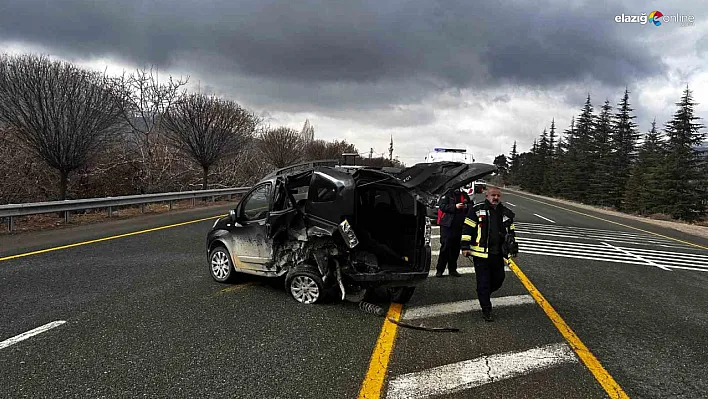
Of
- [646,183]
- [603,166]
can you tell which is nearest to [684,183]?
[646,183]

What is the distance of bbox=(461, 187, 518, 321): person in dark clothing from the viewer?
5.23 m

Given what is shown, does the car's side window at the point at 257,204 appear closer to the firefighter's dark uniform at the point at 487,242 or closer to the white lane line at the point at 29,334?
the white lane line at the point at 29,334

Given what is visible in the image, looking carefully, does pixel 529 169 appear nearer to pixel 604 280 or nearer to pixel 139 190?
pixel 139 190

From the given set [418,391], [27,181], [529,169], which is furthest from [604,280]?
[529,169]

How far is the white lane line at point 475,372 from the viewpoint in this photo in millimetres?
3484

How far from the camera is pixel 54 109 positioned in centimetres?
1481

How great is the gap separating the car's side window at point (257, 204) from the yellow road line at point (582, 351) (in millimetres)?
3986

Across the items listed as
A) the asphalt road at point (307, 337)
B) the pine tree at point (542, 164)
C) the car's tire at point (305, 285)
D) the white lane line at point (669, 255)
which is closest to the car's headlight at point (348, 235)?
the car's tire at point (305, 285)

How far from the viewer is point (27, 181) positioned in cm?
1641

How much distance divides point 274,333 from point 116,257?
5061mm

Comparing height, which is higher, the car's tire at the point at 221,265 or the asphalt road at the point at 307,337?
the car's tire at the point at 221,265

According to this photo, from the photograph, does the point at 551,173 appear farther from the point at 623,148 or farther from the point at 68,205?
the point at 68,205

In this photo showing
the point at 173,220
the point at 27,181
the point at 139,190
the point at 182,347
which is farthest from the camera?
the point at 139,190

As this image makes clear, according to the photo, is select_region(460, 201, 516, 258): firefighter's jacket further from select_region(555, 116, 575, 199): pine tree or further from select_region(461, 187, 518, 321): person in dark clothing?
select_region(555, 116, 575, 199): pine tree
